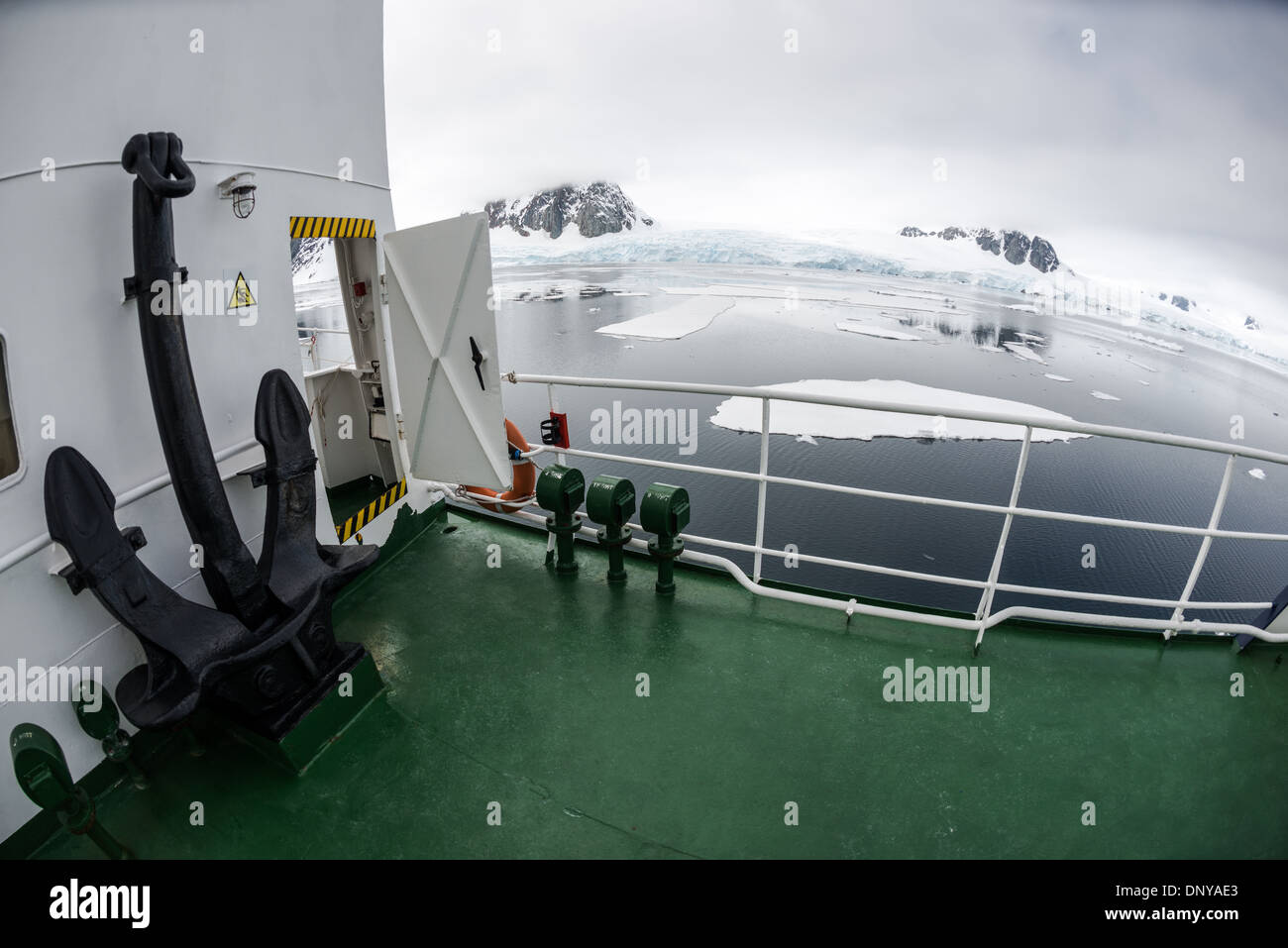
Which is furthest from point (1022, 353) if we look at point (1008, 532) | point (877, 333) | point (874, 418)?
point (1008, 532)

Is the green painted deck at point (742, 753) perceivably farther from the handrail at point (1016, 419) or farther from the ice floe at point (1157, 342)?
the ice floe at point (1157, 342)

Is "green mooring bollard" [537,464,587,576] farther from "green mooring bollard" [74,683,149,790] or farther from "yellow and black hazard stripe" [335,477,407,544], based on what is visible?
"green mooring bollard" [74,683,149,790]

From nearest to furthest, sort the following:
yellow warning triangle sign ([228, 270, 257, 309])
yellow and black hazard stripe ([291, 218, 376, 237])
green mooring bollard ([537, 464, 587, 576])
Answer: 1. yellow warning triangle sign ([228, 270, 257, 309])
2. yellow and black hazard stripe ([291, 218, 376, 237])
3. green mooring bollard ([537, 464, 587, 576])

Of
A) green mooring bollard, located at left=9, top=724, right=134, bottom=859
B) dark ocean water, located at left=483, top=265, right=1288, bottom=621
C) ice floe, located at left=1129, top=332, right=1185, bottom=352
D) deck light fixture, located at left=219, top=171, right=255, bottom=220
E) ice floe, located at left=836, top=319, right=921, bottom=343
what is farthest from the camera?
ice floe, located at left=1129, top=332, right=1185, bottom=352

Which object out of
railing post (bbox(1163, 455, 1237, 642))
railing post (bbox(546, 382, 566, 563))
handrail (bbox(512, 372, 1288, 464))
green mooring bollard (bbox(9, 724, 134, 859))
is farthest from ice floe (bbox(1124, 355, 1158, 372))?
green mooring bollard (bbox(9, 724, 134, 859))

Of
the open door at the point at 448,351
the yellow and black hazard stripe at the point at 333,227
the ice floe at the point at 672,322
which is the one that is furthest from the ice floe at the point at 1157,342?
the yellow and black hazard stripe at the point at 333,227

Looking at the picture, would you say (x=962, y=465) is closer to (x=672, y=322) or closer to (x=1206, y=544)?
(x=1206, y=544)

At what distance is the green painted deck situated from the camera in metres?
2.00

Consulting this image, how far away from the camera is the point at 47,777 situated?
5.64 feet

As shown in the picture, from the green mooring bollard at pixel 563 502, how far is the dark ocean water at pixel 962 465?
4.36 m

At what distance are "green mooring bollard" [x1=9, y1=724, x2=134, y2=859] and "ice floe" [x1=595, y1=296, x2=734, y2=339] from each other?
24.2 meters

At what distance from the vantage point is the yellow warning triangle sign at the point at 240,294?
2.46 meters

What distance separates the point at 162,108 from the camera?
6.94 ft
